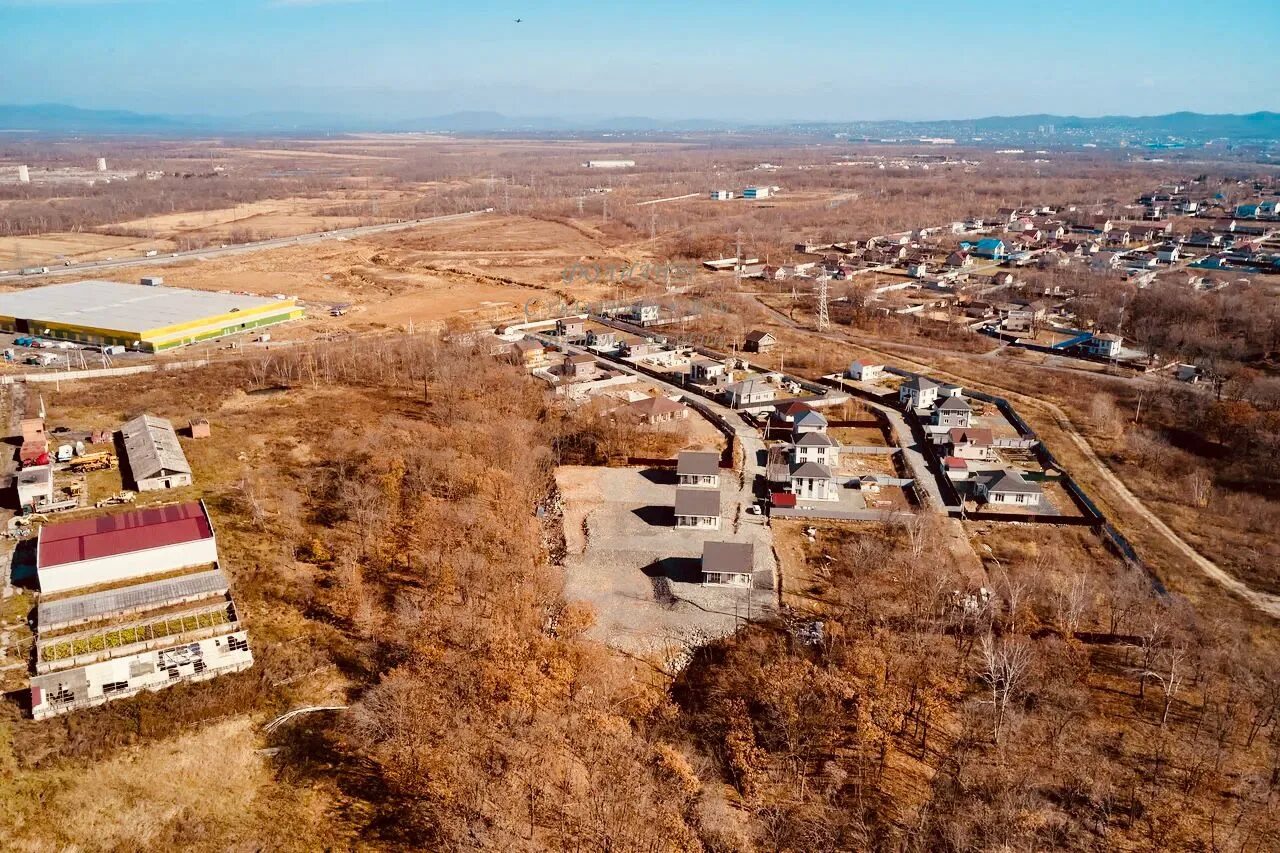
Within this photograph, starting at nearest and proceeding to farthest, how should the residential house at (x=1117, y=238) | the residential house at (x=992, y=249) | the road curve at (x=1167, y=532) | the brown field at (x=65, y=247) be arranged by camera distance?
the road curve at (x=1167, y=532) → the brown field at (x=65, y=247) → the residential house at (x=992, y=249) → the residential house at (x=1117, y=238)

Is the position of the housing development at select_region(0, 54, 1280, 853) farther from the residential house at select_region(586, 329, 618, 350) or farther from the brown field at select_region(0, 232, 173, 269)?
the brown field at select_region(0, 232, 173, 269)

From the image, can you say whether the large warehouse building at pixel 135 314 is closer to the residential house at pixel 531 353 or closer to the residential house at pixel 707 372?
the residential house at pixel 531 353

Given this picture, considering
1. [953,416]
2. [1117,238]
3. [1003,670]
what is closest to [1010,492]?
[953,416]

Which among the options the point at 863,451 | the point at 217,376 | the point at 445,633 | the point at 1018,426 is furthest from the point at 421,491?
the point at 1018,426

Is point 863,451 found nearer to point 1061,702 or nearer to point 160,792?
point 1061,702

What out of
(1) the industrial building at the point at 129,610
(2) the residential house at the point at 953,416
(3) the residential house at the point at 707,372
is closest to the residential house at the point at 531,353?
(3) the residential house at the point at 707,372

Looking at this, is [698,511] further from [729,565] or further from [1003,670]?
[1003,670]
